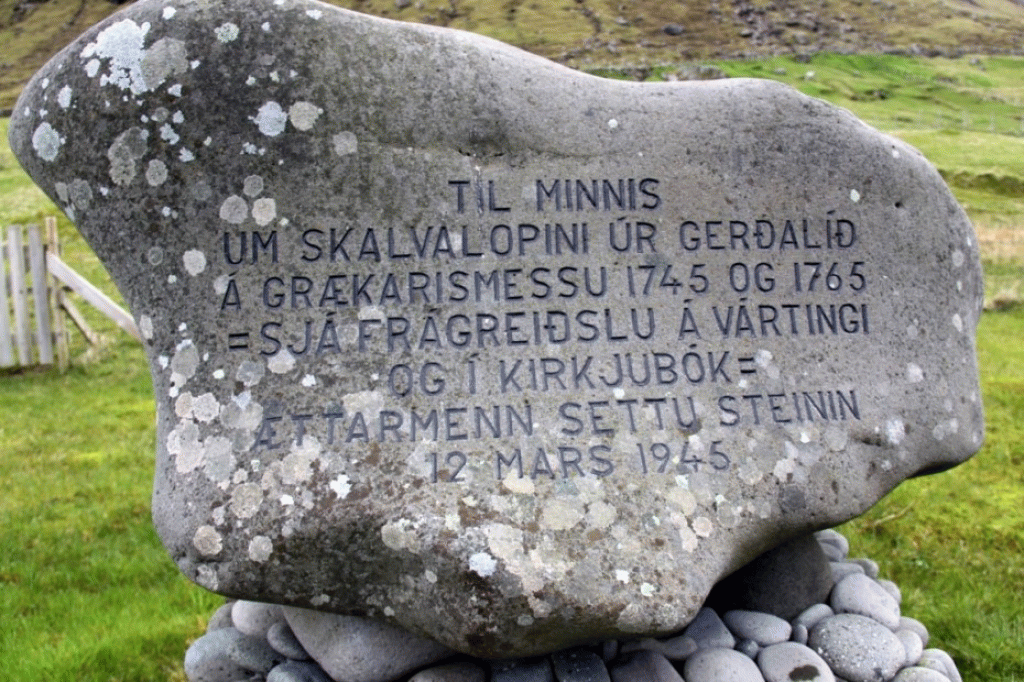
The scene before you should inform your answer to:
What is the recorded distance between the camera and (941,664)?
143 inches

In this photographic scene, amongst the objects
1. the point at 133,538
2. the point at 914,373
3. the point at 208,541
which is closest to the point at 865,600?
the point at 914,373

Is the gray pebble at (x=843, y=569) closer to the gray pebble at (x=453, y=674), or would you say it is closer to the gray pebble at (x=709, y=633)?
the gray pebble at (x=709, y=633)

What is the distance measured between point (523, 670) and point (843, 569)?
6.48 ft

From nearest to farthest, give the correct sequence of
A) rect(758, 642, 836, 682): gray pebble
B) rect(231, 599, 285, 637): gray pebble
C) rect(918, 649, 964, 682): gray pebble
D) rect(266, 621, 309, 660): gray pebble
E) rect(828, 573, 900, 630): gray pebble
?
rect(758, 642, 836, 682): gray pebble
rect(266, 621, 309, 660): gray pebble
rect(918, 649, 964, 682): gray pebble
rect(231, 599, 285, 637): gray pebble
rect(828, 573, 900, 630): gray pebble

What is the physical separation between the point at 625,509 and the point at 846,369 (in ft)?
4.13

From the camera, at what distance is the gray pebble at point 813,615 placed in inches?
150

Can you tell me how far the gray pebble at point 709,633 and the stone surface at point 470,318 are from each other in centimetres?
50

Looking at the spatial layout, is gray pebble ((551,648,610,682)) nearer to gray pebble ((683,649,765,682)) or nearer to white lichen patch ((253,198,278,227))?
gray pebble ((683,649,765,682))

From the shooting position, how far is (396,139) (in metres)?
3.34

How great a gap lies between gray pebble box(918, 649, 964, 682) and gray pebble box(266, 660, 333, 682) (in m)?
2.58

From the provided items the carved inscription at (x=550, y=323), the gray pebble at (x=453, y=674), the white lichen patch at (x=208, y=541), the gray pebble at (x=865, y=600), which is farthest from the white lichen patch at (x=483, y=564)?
the gray pebble at (x=865, y=600)

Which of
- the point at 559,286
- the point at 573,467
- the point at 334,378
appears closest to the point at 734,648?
the point at 573,467

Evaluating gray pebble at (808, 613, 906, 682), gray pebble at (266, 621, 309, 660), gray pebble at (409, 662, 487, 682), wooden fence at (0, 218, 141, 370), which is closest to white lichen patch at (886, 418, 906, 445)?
gray pebble at (808, 613, 906, 682)

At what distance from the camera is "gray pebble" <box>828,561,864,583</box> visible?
4222 mm
